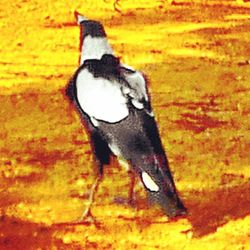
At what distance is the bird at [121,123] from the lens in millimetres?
2438

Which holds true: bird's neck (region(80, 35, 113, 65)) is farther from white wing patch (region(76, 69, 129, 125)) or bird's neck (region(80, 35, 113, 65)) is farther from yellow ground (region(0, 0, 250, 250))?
yellow ground (region(0, 0, 250, 250))

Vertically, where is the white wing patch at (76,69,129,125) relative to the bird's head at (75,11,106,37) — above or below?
below

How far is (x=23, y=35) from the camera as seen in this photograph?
3.01m

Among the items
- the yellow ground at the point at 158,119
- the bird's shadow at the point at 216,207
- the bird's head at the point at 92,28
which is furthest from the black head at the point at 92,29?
the bird's shadow at the point at 216,207

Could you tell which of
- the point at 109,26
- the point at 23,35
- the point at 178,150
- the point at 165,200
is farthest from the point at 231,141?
the point at 23,35

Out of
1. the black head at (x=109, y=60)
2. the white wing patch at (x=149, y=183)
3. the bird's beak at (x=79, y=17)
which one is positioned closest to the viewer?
the white wing patch at (x=149, y=183)

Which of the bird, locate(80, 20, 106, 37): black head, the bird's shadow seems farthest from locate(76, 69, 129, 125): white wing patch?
the bird's shadow

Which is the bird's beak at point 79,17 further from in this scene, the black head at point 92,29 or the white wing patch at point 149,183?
the white wing patch at point 149,183

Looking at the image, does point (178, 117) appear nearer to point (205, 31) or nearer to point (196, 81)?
point (196, 81)

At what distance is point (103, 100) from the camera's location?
2.50 meters

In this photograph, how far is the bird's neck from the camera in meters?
2.59

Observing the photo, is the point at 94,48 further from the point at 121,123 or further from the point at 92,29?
the point at 121,123

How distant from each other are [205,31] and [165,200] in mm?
926

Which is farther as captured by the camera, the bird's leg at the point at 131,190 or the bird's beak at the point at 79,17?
the bird's beak at the point at 79,17
